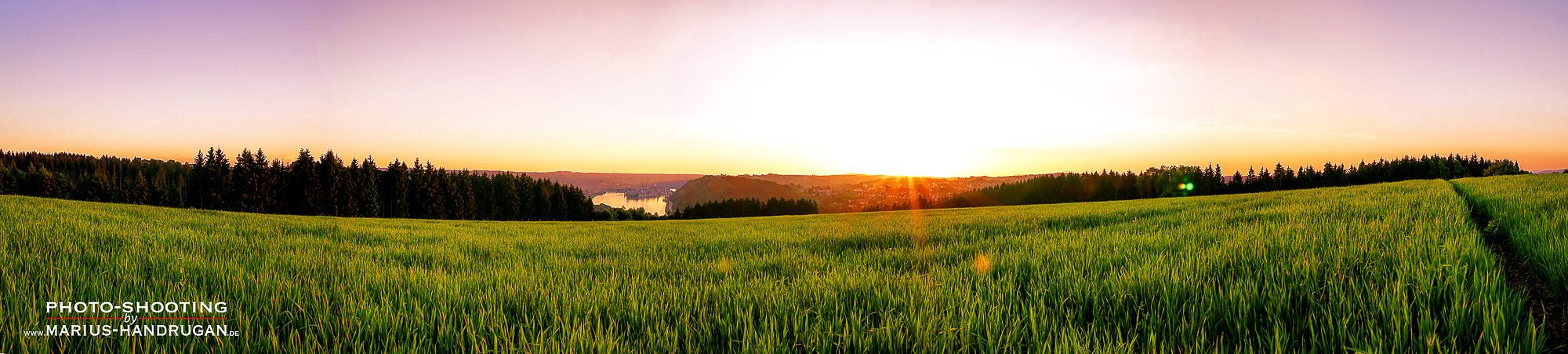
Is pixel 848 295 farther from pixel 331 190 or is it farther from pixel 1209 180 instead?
pixel 1209 180

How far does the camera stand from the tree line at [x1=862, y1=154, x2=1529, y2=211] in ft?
265

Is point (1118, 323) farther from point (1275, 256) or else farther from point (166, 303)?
point (166, 303)

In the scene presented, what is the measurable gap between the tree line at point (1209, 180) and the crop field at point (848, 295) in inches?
3361

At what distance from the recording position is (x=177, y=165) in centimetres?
12431

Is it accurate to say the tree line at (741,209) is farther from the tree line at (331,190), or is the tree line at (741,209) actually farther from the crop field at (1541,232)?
the crop field at (1541,232)

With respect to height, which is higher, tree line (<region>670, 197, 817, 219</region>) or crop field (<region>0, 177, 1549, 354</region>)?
crop field (<region>0, 177, 1549, 354</region>)

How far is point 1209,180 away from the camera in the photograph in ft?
286

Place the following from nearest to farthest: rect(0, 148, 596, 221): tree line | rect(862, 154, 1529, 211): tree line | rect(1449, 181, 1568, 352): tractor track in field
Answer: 1. rect(1449, 181, 1568, 352): tractor track in field
2. rect(0, 148, 596, 221): tree line
3. rect(862, 154, 1529, 211): tree line

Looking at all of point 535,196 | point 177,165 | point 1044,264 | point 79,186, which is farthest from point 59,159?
point 1044,264

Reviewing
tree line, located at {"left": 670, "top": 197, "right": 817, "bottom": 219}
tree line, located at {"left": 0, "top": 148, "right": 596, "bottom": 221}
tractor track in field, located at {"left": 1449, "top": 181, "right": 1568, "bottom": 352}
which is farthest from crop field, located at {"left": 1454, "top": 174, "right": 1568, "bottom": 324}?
tree line, located at {"left": 670, "top": 197, "right": 817, "bottom": 219}

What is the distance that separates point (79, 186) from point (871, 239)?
115m

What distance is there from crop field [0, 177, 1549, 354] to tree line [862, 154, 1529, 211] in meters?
85.4

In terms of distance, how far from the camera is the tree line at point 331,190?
52.0m

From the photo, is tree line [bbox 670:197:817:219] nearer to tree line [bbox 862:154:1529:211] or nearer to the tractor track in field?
tree line [bbox 862:154:1529:211]
